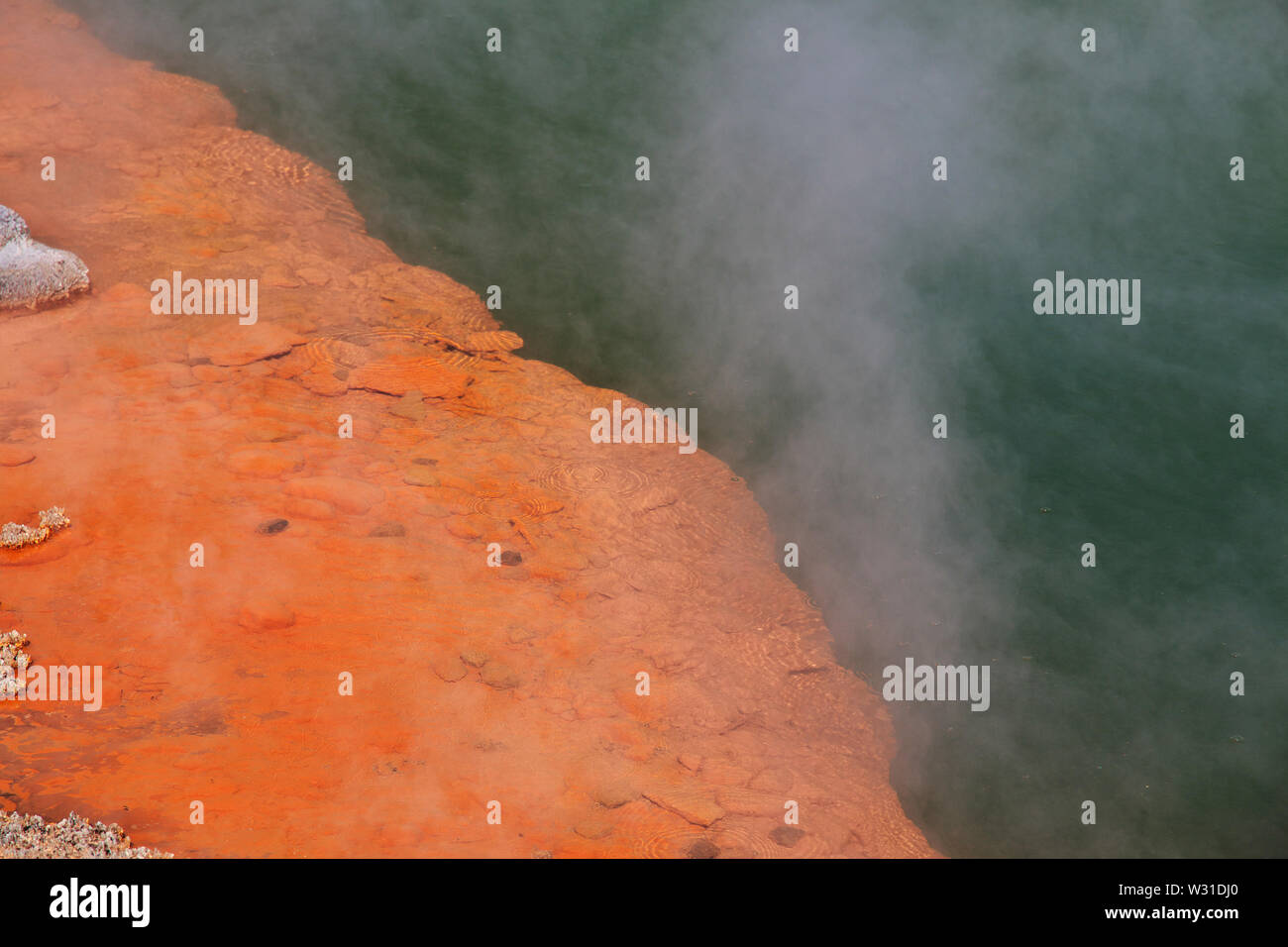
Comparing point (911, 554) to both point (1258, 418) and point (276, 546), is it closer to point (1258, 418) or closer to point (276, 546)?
point (1258, 418)

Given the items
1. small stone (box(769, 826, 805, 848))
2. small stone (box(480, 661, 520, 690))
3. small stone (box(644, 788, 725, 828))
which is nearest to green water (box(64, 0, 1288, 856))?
small stone (box(769, 826, 805, 848))

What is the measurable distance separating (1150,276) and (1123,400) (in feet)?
5.48

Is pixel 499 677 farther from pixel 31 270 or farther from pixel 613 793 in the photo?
pixel 31 270

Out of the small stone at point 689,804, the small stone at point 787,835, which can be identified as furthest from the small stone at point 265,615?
the small stone at point 787,835

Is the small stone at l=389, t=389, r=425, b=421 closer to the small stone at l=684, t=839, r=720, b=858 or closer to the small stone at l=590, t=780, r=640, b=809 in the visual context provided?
the small stone at l=590, t=780, r=640, b=809

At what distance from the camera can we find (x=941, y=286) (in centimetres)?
948

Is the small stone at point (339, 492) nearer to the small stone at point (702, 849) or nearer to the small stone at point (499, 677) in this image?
the small stone at point (499, 677)

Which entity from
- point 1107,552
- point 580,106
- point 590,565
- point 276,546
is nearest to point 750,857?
point 590,565

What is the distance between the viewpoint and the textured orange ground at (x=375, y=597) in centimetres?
532

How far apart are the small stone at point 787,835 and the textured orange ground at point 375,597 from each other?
0.10ft

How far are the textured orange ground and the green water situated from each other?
0.65m

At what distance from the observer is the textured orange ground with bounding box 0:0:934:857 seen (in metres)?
5.32

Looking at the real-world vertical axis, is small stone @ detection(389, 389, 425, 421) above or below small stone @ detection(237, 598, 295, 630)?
above

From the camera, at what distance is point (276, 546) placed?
6.37 meters
